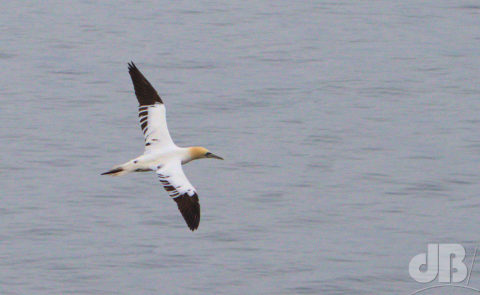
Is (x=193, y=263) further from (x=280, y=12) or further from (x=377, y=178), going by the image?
(x=280, y=12)

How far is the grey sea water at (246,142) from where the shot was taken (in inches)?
788

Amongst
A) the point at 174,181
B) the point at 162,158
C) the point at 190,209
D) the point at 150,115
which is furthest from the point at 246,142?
the point at 190,209

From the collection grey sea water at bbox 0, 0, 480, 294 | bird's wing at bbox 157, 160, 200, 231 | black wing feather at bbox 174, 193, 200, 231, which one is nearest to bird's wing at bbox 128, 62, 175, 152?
bird's wing at bbox 157, 160, 200, 231

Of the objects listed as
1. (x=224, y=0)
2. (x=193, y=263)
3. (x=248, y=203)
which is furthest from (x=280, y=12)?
(x=193, y=263)

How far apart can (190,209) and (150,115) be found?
262 centimetres

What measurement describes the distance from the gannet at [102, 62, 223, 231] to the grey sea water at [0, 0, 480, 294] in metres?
1.70

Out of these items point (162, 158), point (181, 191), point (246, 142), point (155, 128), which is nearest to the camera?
point (181, 191)

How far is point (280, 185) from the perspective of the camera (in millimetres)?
23484

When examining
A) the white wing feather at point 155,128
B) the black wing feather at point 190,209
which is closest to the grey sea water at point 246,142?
the black wing feather at point 190,209

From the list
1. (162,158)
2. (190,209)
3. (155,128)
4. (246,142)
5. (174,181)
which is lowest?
(190,209)

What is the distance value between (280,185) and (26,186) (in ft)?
16.1

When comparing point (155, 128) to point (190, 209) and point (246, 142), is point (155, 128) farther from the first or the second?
point (246, 142)

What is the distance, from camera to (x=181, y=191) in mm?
18250

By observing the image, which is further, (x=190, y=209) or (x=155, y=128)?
(x=155, y=128)
